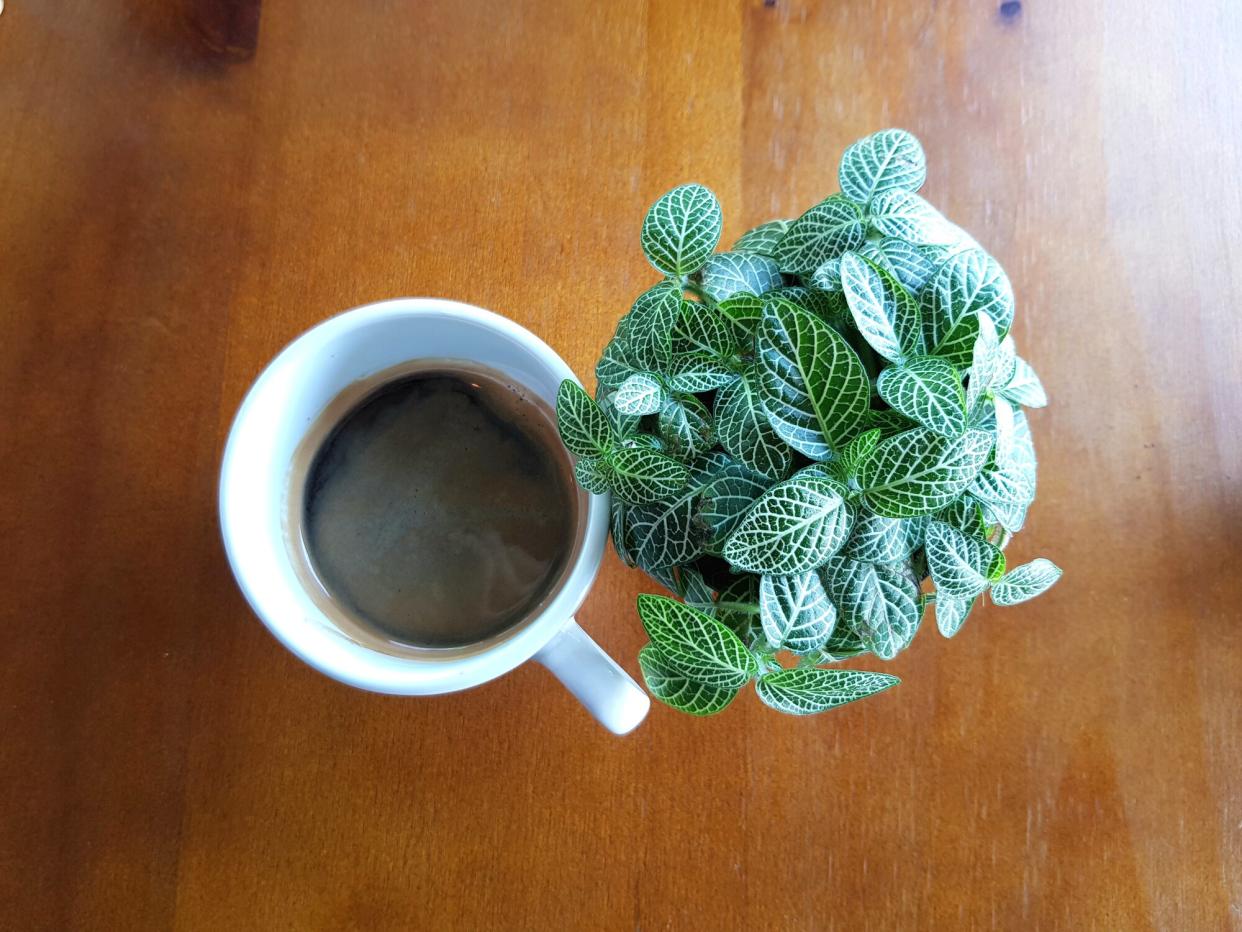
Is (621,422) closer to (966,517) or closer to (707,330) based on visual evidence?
(707,330)

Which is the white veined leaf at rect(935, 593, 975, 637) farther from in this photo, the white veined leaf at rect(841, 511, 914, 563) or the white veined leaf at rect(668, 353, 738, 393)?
the white veined leaf at rect(668, 353, 738, 393)

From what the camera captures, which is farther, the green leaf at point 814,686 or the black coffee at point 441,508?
the black coffee at point 441,508

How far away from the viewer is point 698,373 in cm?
39

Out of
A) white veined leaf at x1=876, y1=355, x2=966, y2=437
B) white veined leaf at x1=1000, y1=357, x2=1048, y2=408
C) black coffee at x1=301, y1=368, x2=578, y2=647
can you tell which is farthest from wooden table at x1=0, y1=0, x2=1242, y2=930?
white veined leaf at x1=876, y1=355, x2=966, y2=437

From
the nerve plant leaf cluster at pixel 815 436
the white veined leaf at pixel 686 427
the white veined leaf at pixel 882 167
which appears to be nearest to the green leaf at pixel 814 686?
the nerve plant leaf cluster at pixel 815 436

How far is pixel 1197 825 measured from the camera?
572mm

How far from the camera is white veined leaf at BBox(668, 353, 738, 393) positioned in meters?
0.38

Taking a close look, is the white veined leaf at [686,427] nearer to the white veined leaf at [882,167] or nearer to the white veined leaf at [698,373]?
the white veined leaf at [698,373]

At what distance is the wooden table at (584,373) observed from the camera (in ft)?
1.88

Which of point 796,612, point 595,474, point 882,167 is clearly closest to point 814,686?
point 796,612

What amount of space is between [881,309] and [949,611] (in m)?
0.15

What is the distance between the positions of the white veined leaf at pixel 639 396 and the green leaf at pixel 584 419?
0.02 meters

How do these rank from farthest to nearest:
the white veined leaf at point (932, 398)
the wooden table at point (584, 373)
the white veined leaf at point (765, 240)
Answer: the wooden table at point (584, 373) < the white veined leaf at point (765, 240) < the white veined leaf at point (932, 398)

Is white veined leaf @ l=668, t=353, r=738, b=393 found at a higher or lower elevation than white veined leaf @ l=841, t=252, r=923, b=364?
lower
